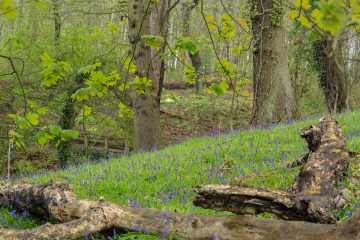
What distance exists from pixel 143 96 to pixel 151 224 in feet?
17.8

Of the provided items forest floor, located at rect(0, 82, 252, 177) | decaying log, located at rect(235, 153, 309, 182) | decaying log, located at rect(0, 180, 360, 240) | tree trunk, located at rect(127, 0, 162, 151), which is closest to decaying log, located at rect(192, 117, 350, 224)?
decaying log, located at rect(0, 180, 360, 240)

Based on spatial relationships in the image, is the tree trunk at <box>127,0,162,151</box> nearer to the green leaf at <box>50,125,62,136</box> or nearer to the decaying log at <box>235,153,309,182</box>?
the decaying log at <box>235,153,309,182</box>

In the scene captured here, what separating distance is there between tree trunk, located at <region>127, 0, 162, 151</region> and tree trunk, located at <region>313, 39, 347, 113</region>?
698cm

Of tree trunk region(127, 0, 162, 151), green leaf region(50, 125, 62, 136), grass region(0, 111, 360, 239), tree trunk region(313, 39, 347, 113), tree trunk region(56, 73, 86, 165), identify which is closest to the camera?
green leaf region(50, 125, 62, 136)

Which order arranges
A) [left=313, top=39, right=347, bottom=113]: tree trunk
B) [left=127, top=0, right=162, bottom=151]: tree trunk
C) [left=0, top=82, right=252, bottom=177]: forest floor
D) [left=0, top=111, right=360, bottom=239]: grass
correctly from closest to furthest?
1. [left=0, top=111, right=360, bottom=239]: grass
2. [left=127, top=0, right=162, bottom=151]: tree trunk
3. [left=313, top=39, right=347, bottom=113]: tree trunk
4. [left=0, top=82, right=252, bottom=177]: forest floor

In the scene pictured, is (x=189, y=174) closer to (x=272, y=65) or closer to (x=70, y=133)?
(x=70, y=133)

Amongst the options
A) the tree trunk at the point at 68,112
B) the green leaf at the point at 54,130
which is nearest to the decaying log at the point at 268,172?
the green leaf at the point at 54,130

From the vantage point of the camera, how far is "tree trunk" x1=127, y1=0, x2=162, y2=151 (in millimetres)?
7043

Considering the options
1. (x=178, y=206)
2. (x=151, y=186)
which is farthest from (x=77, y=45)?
(x=178, y=206)

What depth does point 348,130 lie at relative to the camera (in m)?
4.68

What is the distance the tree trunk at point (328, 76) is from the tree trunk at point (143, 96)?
22.9 feet

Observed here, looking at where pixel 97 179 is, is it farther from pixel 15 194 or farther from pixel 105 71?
pixel 105 71

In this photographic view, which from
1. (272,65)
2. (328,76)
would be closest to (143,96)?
(272,65)

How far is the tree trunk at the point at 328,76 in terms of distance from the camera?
32.3 feet
